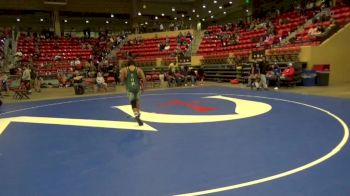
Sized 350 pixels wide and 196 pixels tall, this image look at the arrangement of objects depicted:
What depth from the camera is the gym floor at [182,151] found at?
396cm

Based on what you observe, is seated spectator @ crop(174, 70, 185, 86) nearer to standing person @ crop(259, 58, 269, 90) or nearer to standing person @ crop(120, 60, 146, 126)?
standing person @ crop(259, 58, 269, 90)

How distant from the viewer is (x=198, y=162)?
4820mm

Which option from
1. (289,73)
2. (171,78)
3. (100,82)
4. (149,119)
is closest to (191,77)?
(171,78)

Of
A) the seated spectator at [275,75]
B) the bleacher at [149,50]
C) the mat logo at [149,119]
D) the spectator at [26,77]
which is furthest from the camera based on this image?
the bleacher at [149,50]

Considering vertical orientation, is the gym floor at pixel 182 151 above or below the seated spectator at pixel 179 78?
below

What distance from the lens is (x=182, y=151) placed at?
5414mm

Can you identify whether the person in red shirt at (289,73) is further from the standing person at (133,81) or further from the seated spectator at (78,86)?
the seated spectator at (78,86)

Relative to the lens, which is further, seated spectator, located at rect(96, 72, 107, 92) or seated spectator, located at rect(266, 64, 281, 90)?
seated spectator, located at rect(96, 72, 107, 92)

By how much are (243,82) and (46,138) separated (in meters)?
12.9

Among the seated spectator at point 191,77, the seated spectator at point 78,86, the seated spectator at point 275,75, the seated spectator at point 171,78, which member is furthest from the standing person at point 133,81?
the seated spectator at point 191,77

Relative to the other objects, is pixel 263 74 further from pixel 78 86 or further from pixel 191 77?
pixel 78 86

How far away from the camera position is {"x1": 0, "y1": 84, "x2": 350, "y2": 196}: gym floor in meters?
3.96

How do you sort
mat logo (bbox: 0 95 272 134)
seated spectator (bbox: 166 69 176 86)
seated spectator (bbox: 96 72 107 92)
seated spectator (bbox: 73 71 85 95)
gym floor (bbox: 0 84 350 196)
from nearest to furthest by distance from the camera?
gym floor (bbox: 0 84 350 196), mat logo (bbox: 0 95 272 134), seated spectator (bbox: 73 71 85 95), seated spectator (bbox: 96 72 107 92), seated spectator (bbox: 166 69 176 86)

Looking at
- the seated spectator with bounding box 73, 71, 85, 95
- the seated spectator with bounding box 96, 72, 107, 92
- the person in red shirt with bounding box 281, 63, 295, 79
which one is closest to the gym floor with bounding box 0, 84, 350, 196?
the person in red shirt with bounding box 281, 63, 295, 79
